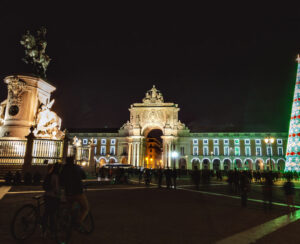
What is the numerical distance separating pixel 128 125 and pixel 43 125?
52.8 m

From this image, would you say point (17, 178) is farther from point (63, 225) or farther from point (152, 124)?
point (152, 124)

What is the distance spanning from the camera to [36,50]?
51.6 ft

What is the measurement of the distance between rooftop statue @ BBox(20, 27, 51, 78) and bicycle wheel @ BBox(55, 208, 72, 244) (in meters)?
14.1

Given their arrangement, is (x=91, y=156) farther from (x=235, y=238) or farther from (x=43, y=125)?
(x=235, y=238)

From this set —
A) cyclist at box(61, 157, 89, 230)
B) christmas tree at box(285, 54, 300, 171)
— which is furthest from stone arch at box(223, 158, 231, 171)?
cyclist at box(61, 157, 89, 230)

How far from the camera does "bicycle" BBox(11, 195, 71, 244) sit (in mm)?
3971

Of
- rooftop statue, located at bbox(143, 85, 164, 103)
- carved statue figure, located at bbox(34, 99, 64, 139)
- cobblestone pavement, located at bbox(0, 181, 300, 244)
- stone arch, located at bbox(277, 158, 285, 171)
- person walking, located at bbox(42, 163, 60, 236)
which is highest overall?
rooftop statue, located at bbox(143, 85, 164, 103)

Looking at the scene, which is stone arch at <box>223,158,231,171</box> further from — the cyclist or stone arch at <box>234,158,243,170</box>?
the cyclist

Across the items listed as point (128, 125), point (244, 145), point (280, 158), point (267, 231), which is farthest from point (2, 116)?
point (280, 158)

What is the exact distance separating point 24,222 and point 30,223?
15cm

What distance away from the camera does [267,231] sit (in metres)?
5.22

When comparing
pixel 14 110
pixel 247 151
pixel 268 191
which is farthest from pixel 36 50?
pixel 247 151

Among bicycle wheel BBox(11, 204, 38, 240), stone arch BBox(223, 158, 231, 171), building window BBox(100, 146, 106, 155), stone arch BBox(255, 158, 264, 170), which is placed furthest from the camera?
building window BBox(100, 146, 106, 155)

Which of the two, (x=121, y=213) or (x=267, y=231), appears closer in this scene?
(x=267, y=231)
